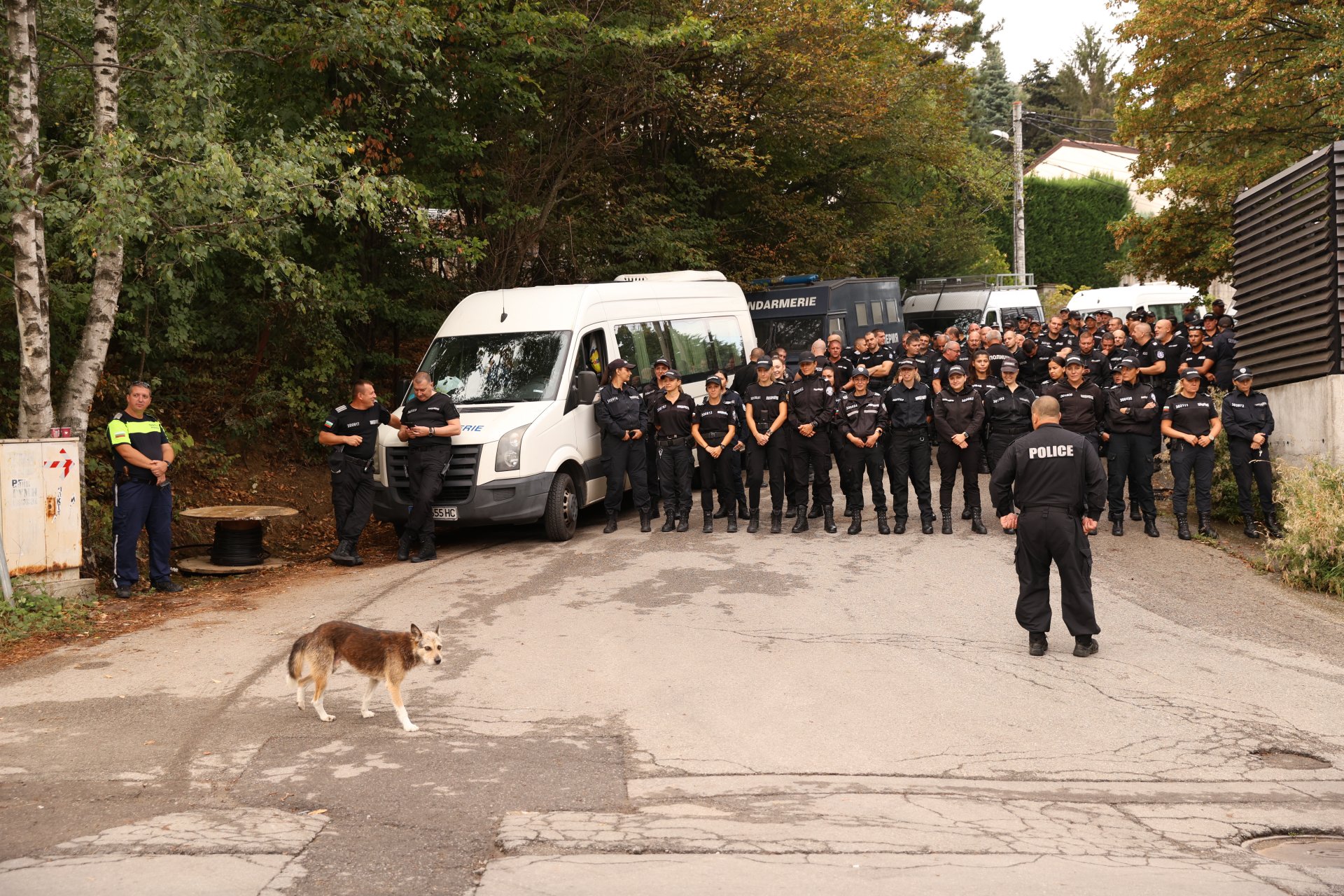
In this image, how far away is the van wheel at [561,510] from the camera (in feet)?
42.1

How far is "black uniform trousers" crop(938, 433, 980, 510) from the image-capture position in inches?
527

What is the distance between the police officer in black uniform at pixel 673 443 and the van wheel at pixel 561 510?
1.05 meters

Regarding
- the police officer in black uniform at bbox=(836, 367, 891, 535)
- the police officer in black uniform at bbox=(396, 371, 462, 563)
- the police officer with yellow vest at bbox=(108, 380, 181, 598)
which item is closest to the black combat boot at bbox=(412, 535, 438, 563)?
the police officer in black uniform at bbox=(396, 371, 462, 563)

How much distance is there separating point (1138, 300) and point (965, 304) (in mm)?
4446

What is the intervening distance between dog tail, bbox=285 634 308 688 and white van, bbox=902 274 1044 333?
69.5 feet

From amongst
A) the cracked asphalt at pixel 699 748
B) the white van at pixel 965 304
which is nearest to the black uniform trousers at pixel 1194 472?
the cracked asphalt at pixel 699 748

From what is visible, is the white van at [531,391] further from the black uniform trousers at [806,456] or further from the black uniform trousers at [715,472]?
the black uniform trousers at [806,456]

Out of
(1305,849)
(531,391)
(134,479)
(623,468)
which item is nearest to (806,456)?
(623,468)

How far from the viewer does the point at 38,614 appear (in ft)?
31.2

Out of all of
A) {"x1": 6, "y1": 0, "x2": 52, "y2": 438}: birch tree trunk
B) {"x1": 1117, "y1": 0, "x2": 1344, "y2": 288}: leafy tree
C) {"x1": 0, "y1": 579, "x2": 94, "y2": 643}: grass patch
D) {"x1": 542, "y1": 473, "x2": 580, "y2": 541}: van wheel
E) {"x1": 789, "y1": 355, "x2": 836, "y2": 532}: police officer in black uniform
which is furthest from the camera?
{"x1": 1117, "y1": 0, "x2": 1344, "y2": 288}: leafy tree

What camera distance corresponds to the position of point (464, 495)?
1243cm

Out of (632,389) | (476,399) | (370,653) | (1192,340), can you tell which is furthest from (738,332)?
(370,653)

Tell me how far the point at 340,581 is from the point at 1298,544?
869cm

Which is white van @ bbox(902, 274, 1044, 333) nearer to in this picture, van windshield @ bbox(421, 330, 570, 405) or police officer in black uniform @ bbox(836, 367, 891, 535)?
police officer in black uniform @ bbox(836, 367, 891, 535)
